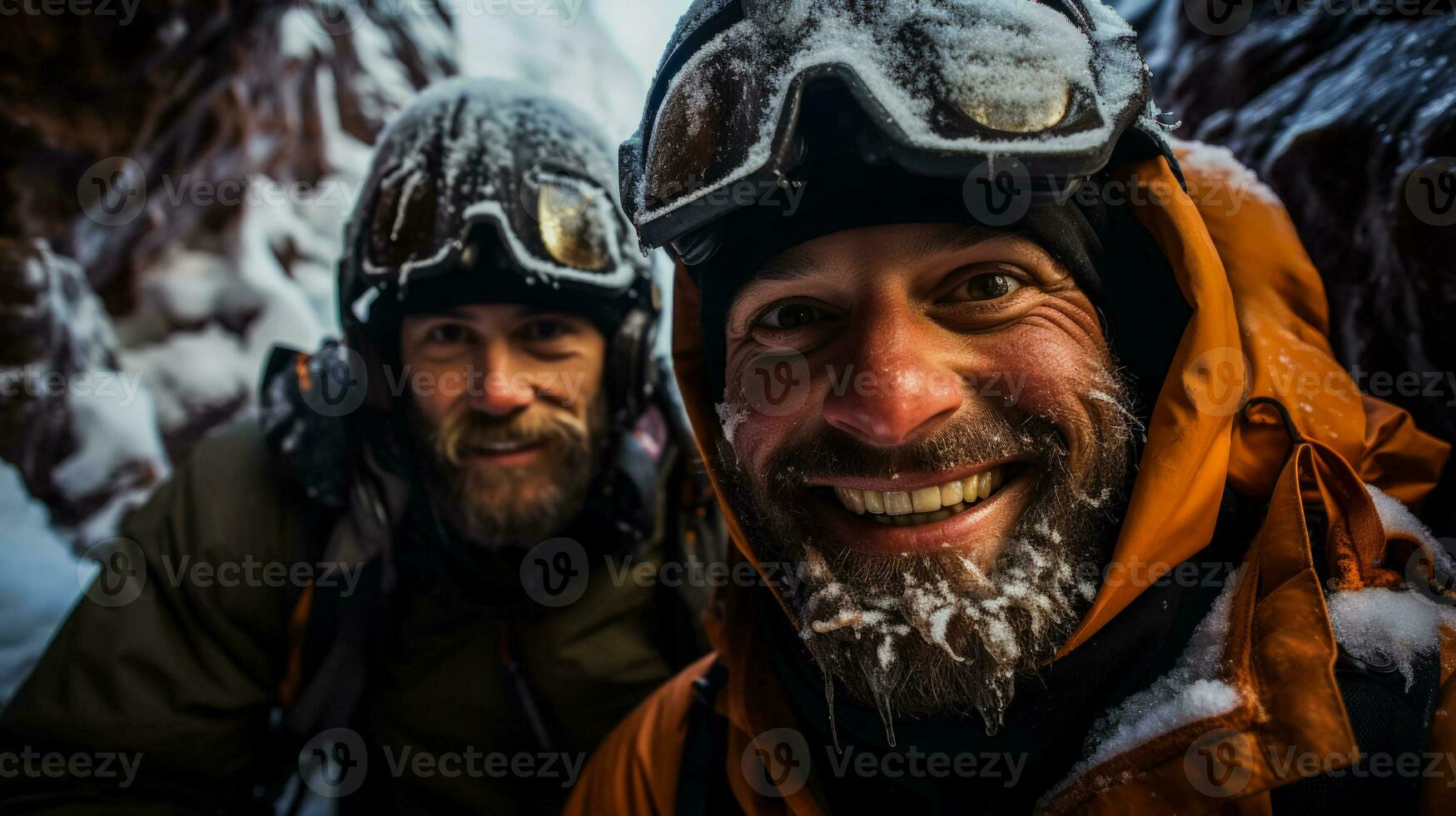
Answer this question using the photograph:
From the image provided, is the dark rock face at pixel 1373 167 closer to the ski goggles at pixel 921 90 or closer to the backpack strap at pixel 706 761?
the ski goggles at pixel 921 90

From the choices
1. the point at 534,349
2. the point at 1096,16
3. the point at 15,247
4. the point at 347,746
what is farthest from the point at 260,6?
the point at 1096,16

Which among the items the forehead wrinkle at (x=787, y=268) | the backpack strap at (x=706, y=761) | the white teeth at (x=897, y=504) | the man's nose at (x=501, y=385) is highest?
the forehead wrinkle at (x=787, y=268)

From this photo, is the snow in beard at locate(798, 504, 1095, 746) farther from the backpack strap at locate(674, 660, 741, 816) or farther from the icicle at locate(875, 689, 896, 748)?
the backpack strap at locate(674, 660, 741, 816)

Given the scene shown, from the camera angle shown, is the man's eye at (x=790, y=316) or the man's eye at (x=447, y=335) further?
the man's eye at (x=447, y=335)

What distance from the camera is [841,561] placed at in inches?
51.2

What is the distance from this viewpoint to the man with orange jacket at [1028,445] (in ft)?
3.54

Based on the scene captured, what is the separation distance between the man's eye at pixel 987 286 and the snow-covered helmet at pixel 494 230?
63.0 inches

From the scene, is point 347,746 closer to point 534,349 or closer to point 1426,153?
point 534,349

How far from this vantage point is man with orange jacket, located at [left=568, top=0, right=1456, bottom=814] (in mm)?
1079

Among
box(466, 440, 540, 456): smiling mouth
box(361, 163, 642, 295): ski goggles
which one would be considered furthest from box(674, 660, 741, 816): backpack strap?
box(361, 163, 642, 295): ski goggles

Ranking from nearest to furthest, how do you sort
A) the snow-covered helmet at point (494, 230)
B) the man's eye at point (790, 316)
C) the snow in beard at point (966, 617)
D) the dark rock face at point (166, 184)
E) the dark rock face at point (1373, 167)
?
1. the snow in beard at point (966, 617)
2. the man's eye at point (790, 316)
3. the dark rock face at point (1373, 167)
4. the snow-covered helmet at point (494, 230)
5. the dark rock face at point (166, 184)

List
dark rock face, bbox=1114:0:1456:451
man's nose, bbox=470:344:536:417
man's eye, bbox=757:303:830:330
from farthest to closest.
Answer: man's nose, bbox=470:344:536:417 → dark rock face, bbox=1114:0:1456:451 → man's eye, bbox=757:303:830:330

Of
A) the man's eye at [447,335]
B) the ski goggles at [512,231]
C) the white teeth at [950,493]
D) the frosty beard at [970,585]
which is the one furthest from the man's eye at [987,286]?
the man's eye at [447,335]

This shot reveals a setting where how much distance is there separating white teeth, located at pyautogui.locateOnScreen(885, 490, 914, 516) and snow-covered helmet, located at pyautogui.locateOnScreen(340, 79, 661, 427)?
5.47 feet
